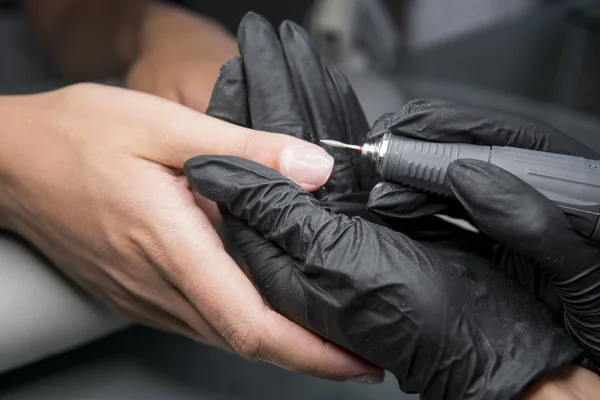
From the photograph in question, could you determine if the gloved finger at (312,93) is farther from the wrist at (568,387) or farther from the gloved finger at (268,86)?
the wrist at (568,387)

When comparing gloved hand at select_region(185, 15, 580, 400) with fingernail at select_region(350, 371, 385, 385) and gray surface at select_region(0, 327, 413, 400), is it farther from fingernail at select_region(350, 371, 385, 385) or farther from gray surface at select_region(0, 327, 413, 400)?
gray surface at select_region(0, 327, 413, 400)

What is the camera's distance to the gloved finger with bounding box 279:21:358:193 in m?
0.65

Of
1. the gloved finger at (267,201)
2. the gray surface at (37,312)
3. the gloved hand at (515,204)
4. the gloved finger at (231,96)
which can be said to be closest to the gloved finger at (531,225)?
the gloved hand at (515,204)

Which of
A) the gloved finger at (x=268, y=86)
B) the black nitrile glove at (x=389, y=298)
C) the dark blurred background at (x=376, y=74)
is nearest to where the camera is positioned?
the black nitrile glove at (x=389, y=298)

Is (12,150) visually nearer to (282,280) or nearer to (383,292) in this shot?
(282,280)

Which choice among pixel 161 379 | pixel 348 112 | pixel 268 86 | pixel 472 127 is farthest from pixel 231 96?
pixel 161 379

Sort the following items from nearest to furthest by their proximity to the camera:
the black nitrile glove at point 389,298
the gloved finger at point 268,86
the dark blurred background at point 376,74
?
the black nitrile glove at point 389,298 → the gloved finger at point 268,86 → the dark blurred background at point 376,74

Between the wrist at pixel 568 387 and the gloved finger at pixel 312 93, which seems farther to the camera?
the gloved finger at pixel 312 93

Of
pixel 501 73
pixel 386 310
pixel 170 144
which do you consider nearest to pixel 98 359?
pixel 170 144

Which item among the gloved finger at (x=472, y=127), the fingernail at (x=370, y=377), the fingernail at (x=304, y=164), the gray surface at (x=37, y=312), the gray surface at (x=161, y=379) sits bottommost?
the gray surface at (x=161, y=379)

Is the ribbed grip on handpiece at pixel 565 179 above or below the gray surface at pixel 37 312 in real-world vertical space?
above

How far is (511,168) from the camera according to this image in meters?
0.53

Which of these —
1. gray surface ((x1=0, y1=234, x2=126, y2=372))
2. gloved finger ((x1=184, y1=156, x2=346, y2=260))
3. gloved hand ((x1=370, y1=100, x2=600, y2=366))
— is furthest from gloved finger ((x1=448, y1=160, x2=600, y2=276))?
gray surface ((x1=0, y1=234, x2=126, y2=372))

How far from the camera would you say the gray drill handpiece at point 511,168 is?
510 millimetres
